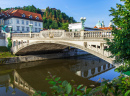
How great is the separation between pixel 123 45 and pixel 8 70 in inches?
639

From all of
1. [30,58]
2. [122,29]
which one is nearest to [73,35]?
[122,29]

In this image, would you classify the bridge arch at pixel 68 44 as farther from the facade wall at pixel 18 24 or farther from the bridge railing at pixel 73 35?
the facade wall at pixel 18 24

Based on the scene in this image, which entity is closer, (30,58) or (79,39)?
(79,39)

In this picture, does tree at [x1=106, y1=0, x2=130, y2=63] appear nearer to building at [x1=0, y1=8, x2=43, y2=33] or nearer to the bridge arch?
the bridge arch

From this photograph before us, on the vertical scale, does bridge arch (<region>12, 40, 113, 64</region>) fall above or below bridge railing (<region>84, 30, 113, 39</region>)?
below

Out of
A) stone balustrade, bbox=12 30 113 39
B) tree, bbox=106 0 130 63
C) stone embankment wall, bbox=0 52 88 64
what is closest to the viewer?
tree, bbox=106 0 130 63

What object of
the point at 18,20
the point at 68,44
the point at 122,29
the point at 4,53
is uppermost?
the point at 18,20

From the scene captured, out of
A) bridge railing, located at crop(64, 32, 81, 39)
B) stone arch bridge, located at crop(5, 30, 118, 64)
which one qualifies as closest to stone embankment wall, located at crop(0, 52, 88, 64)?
stone arch bridge, located at crop(5, 30, 118, 64)

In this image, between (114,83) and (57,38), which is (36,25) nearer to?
(57,38)

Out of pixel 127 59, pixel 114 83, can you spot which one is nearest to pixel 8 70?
pixel 127 59

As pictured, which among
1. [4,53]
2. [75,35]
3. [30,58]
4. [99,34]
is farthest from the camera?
[30,58]

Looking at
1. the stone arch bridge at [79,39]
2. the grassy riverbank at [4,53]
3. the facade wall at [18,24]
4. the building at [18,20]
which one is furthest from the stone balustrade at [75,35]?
the building at [18,20]

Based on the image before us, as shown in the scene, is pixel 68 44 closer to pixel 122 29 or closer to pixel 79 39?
pixel 79 39

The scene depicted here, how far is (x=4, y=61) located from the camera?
19328mm
